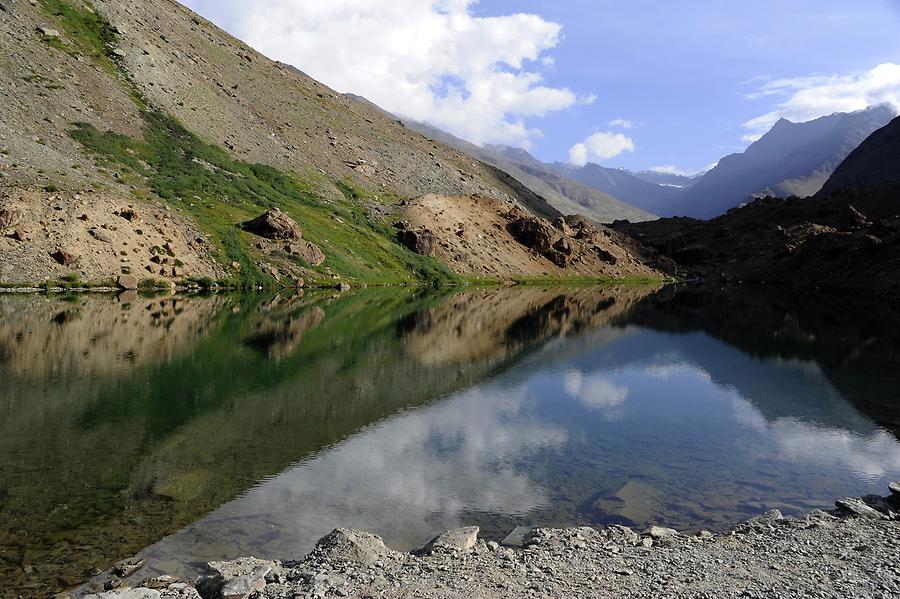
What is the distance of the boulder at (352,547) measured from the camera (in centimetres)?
1355

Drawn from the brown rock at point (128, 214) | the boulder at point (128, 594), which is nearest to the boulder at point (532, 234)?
the brown rock at point (128, 214)

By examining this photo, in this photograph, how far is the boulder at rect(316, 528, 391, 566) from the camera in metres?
13.6

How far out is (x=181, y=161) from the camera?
10144cm

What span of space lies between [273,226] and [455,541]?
81.4 meters

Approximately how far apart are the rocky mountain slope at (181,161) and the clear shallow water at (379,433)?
21.9 m

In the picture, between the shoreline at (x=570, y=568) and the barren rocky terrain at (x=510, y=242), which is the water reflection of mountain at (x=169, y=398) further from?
the barren rocky terrain at (x=510, y=242)

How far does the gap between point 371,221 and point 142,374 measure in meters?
88.5

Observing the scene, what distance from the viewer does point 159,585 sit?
1227 centimetres

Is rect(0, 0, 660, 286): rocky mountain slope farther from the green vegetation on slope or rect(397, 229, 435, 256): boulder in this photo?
rect(397, 229, 435, 256): boulder

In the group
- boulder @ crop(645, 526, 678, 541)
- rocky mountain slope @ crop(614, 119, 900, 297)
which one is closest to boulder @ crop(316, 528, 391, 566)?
boulder @ crop(645, 526, 678, 541)

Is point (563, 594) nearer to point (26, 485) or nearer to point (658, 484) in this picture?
point (658, 484)

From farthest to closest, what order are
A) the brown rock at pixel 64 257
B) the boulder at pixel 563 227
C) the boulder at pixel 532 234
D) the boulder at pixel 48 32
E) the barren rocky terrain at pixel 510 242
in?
the boulder at pixel 563 227, the boulder at pixel 532 234, the barren rocky terrain at pixel 510 242, the boulder at pixel 48 32, the brown rock at pixel 64 257

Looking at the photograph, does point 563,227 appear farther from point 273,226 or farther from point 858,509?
point 858,509

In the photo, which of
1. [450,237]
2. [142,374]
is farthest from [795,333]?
[450,237]
